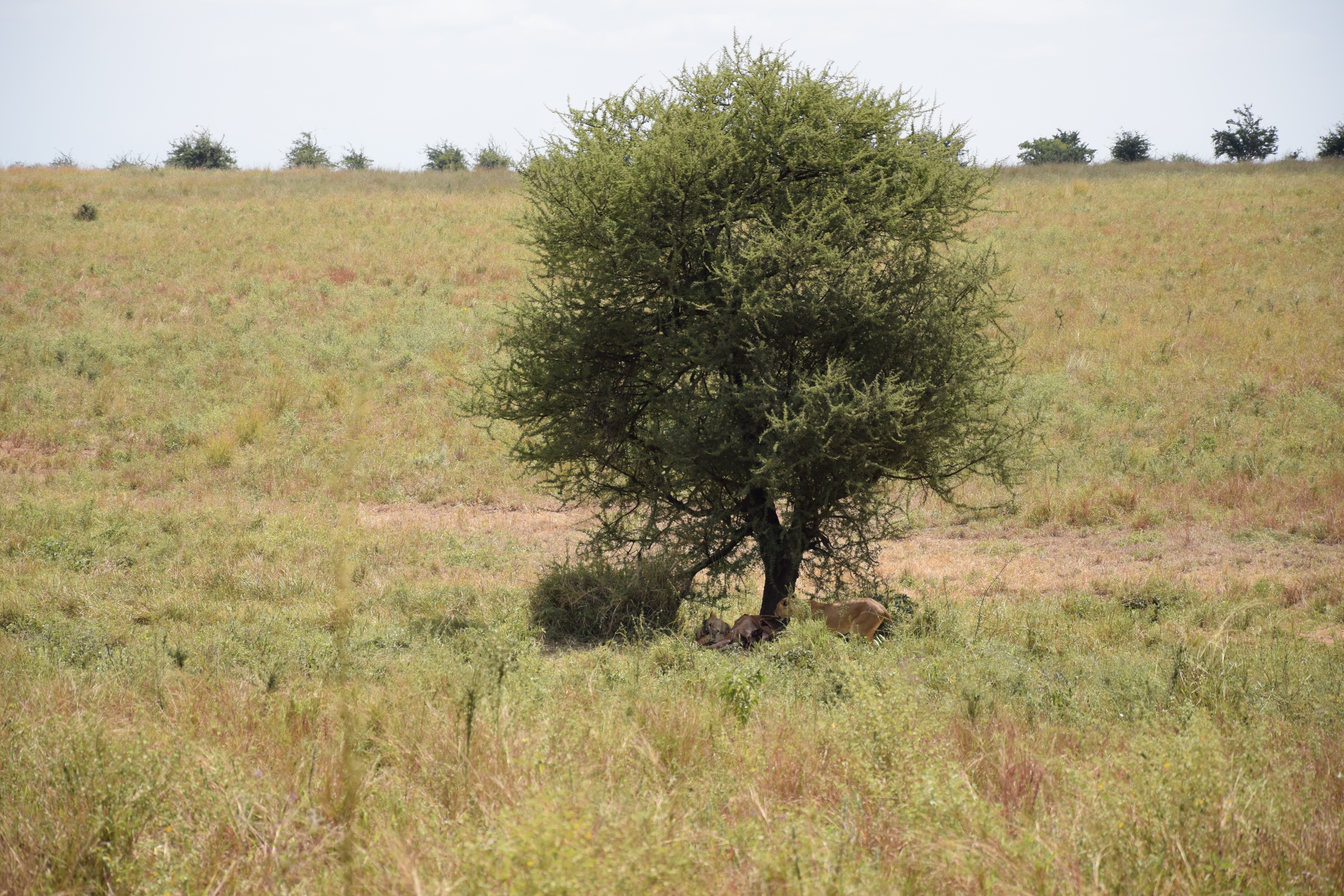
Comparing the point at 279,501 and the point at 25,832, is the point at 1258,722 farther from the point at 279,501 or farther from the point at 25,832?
the point at 279,501

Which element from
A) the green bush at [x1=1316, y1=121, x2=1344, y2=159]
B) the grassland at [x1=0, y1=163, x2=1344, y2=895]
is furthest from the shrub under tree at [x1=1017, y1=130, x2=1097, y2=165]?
the grassland at [x1=0, y1=163, x2=1344, y2=895]

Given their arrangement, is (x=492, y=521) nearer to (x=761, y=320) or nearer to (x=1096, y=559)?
(x=761, y=320)

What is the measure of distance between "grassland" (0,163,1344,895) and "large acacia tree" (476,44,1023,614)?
5.52ft

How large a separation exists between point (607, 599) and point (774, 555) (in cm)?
181

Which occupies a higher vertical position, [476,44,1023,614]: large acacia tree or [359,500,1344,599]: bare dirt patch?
[476,44,1023,614]: large acacia tree

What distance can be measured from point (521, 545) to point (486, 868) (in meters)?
10.2

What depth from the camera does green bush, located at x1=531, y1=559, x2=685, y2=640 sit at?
9188mm

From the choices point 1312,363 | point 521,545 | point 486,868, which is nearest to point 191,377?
point 521,545

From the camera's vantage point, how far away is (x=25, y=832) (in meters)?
3.50

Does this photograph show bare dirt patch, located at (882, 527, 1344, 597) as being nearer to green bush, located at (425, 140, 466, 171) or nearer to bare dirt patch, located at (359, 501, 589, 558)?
bare dirt patch, located at (359, 501, 589, 558)

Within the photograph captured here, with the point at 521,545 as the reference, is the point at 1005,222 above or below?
above

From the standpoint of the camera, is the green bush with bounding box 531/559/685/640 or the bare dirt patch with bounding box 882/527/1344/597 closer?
the green bush with bounding box 531/559/685/640

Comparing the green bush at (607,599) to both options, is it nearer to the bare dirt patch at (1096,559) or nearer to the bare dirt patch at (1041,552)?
the bare dirt patch at (1041,552)

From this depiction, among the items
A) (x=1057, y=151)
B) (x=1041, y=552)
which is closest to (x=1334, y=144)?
(x=1057, y=151)
